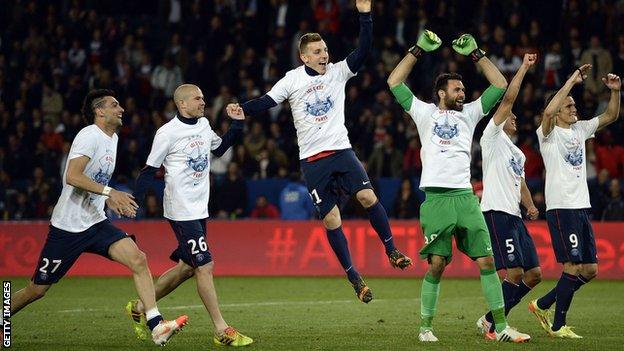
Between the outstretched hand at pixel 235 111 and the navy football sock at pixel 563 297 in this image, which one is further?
the navy football sock at pixel 563 297

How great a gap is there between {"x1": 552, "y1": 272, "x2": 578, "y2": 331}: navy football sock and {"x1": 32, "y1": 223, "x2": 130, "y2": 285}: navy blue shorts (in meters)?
4.84

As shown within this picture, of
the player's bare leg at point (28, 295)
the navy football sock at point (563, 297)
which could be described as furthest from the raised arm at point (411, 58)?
the player's bare leg at point (28, 295)

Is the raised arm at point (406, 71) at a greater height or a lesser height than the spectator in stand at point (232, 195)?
greater

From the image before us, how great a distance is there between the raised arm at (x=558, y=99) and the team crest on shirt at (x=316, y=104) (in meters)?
2.50

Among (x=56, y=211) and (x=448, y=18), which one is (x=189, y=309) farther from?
(x=448, y=18)

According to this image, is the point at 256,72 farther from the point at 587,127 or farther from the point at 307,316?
the point at 587,127

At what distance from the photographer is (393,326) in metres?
13.8

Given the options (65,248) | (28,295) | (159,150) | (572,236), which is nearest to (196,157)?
(159,150)

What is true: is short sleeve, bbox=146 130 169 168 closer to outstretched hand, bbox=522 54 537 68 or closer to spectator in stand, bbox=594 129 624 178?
outstretched hand, bbox=522 54 537 68

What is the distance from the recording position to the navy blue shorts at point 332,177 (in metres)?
12.9

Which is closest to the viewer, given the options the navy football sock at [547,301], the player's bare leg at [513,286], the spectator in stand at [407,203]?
the player's bare leg at [513,286]

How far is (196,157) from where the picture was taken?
12.2m

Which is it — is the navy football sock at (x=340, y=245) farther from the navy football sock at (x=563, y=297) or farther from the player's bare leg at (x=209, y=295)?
the navy football sock at (x=563, y=297)

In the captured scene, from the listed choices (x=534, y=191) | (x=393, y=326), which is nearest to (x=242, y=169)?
(x=534, y=191)
